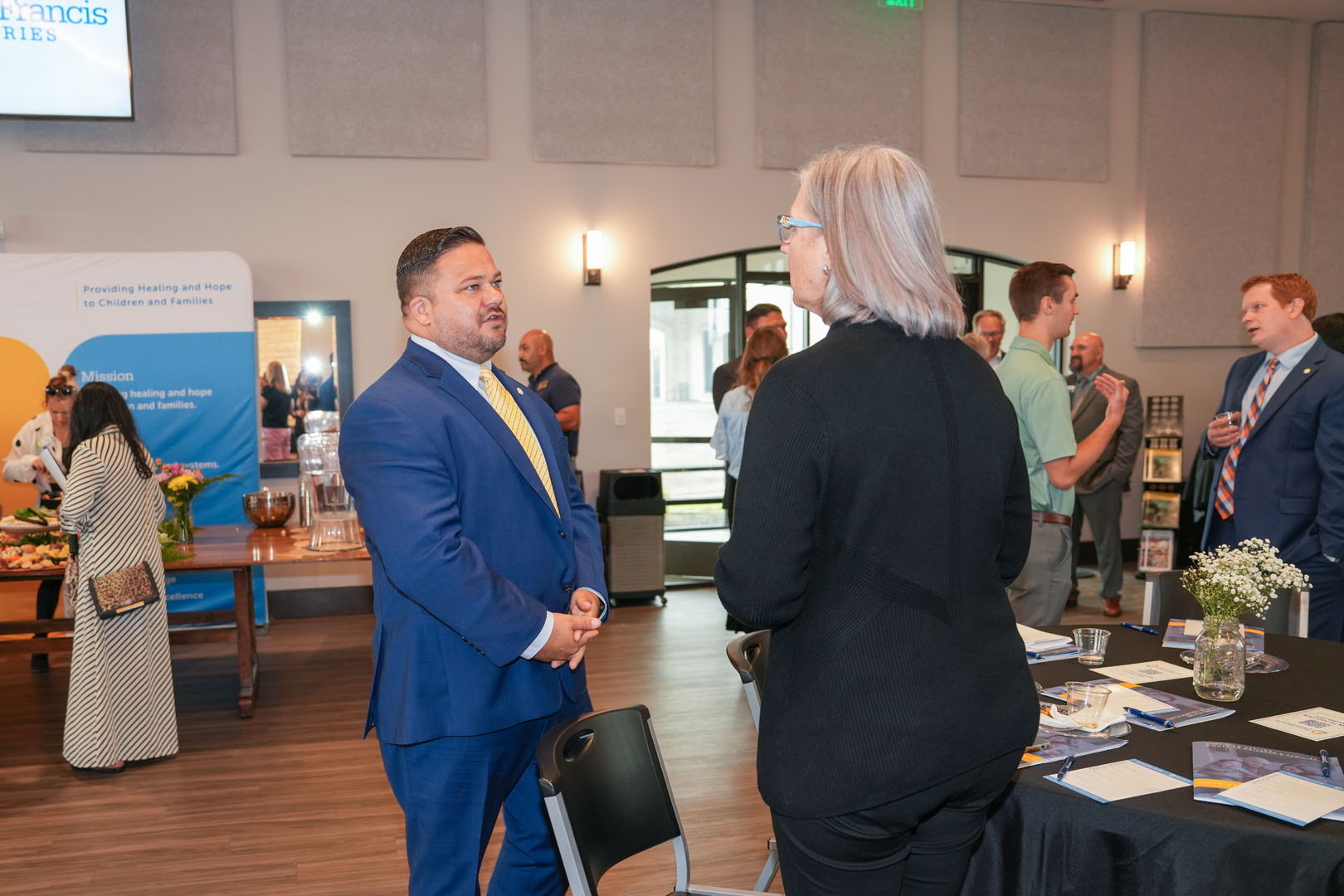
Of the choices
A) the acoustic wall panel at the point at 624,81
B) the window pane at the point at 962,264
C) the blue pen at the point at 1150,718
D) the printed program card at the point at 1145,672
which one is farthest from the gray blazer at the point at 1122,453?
the blue pen at the point at 1150,718

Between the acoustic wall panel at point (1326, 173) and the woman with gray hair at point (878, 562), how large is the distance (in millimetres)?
8823

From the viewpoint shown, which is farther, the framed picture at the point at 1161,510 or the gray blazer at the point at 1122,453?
the framed picture at the point at 1161,510

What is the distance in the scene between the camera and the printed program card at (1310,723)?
214cm

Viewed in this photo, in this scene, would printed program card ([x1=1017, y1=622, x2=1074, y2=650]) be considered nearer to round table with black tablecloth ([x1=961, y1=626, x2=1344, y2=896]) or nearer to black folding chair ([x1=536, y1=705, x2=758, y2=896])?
round table with black tablecloth ([x1=961, y1=626, x2=1344, y2=896])

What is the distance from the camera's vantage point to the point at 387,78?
700cm

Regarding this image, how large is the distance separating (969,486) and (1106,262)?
7.86 meters

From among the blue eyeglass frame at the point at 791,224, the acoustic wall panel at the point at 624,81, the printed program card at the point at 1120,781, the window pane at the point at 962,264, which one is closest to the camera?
the blue eyeglass frame at the point at 791,224

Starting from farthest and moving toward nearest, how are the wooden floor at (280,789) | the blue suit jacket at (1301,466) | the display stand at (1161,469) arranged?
1. the display stand at (1161,469)
2. the blue suit jacket at (1301,466)
3. the wooden floor at (280,789)

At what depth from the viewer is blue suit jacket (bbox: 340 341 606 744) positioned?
6.43 ft

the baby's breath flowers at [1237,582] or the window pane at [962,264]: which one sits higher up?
the window pane at [962,264]

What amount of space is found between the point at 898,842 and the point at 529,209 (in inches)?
254

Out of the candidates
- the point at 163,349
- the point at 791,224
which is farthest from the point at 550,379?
the point at 791,224

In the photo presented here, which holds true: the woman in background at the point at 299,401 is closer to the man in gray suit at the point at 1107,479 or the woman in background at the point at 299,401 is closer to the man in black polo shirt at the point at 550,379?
the man in black polo shirt at the point at 550,379

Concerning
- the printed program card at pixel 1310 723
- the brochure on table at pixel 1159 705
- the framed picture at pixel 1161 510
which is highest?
the brochure on table at pixel 1159 705
